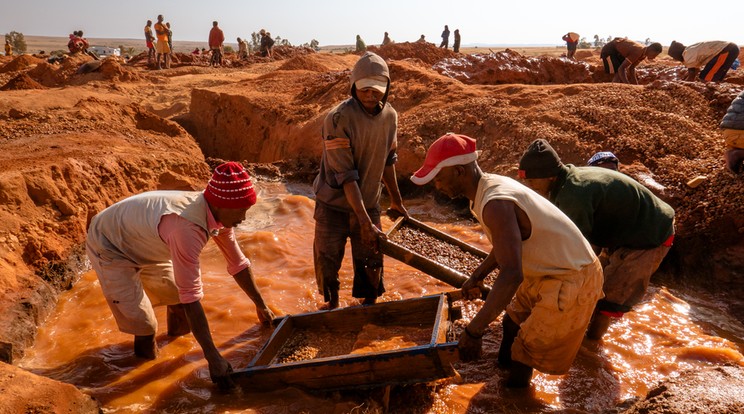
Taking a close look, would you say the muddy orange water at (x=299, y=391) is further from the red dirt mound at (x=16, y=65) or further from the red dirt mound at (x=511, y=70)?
the red dirt mound at (x=16, y=65)

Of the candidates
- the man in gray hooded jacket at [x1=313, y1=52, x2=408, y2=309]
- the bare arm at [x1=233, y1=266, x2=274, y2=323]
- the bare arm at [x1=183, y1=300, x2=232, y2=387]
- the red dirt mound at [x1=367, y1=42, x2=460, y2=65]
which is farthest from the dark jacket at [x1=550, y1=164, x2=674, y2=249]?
the red dirt mound at [x1=367, y1=42, x2=460, y2=65]

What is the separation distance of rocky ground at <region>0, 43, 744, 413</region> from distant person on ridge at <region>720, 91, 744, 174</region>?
145 mm

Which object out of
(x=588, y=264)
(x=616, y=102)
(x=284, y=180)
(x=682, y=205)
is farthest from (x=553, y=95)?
(x=588, y=264)

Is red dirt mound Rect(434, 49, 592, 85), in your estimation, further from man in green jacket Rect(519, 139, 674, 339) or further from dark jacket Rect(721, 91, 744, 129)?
man in green jacket Rect(519, 139, 674, 339)

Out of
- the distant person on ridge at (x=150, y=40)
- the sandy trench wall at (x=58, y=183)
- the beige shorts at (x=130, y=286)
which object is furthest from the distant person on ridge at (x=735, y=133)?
the distant person on ridge at (x=150, y=40)

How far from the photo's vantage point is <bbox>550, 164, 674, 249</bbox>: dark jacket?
310 centimetres

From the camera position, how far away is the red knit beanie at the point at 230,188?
2.64 meters

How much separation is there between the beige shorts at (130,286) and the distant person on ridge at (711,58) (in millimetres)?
9642

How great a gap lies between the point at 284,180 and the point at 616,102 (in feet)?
17.1

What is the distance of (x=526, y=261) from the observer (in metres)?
2.58

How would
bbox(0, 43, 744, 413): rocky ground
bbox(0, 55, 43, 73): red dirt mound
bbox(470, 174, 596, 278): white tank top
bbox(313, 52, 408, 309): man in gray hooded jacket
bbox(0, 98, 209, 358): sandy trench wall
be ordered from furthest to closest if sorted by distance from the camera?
1. bbox(0, 55, 43, 73): red dirt mound
2. bbox(0, 43, 744, 413): rocky ground
3. bbox(0, 98, 209, 358): sandy trench wall
4. bbox(313, 52, 408, 309): man in gray hooded jacket
5. bbox(470, 174, 596, 278): white tank top

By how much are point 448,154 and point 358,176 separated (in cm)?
93

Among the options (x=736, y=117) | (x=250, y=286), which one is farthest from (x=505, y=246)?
(x=736, y=117)

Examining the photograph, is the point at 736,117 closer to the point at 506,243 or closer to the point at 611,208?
the point at 611,208
